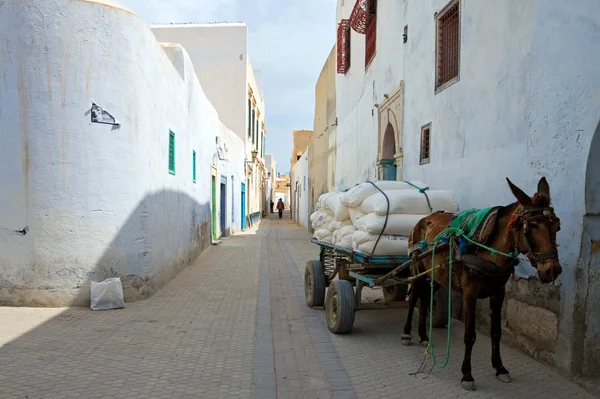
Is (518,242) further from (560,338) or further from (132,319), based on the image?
(132,319)

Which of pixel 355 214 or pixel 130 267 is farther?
pixel 130 267

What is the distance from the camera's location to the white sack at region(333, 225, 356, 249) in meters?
5.32

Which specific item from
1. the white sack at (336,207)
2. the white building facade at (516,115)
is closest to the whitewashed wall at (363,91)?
the white building facade at (516,115)

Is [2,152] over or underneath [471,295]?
over

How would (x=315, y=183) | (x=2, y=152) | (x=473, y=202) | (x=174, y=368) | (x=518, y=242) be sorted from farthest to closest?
1. (x=315, y=183)
2. (x=2, y=152)
3. (x=473, y=202)
4. (x=174, y=368)
5. (x=518, y=242)

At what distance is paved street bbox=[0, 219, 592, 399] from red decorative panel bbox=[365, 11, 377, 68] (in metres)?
6.61

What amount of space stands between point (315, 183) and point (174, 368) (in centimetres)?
1708

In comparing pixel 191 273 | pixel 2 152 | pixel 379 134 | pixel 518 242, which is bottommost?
pixel 191 273

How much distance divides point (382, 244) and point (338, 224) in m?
1.11

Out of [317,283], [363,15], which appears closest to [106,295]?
[317,283]

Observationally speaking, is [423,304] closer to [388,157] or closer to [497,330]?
[497,330]

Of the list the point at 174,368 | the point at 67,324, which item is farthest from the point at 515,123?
the point at 67,324

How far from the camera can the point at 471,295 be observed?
3.58m

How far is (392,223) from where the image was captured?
4809 millimetres
